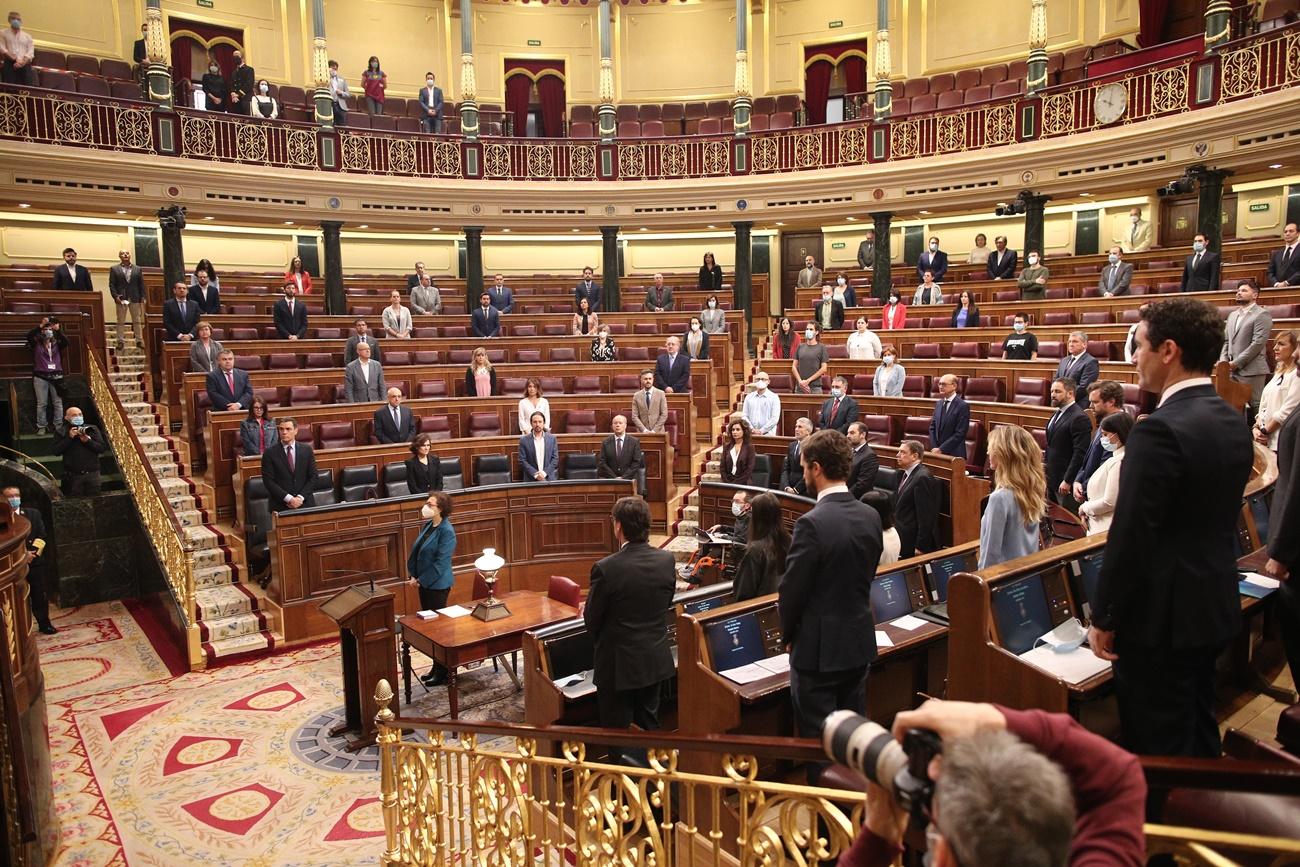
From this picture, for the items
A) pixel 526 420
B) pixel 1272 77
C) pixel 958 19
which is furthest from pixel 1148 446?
pixel 958 19

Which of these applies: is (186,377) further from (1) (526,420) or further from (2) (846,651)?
(2) (846,651)

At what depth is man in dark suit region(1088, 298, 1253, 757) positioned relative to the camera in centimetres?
184

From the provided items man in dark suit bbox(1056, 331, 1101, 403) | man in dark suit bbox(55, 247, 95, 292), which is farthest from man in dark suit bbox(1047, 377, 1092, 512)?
man in dark suit bbox(55, 247, 95, 292)

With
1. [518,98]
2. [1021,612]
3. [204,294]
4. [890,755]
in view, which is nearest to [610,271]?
[518,98]

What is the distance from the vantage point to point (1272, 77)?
9203mm

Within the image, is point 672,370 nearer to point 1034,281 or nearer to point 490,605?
point 1034,281

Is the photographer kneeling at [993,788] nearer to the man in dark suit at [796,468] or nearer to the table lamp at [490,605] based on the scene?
the table lamp at [490,605]

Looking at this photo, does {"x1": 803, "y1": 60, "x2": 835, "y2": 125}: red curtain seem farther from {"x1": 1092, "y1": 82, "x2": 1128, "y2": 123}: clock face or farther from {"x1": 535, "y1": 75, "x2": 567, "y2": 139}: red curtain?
{"x1": 1092, "y1": 82, "x2": 1128, "y2": 123}: clock face

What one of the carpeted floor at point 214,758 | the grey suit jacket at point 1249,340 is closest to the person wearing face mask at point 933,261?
the grey suit jacket at point 1249,340

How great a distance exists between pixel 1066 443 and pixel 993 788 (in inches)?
212

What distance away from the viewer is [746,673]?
3.38m

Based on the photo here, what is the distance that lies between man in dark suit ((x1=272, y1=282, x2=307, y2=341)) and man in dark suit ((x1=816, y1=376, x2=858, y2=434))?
245 inches

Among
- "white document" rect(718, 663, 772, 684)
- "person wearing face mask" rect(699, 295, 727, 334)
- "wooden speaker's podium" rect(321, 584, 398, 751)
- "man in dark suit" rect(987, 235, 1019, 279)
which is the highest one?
"man in dark suit" rect(987, 235, 1019, 279)

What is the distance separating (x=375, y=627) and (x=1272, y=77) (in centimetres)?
1031
